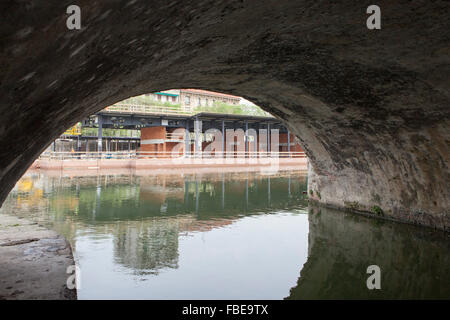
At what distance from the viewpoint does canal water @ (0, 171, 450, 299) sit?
4.38 m

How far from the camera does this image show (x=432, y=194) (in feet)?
22.4

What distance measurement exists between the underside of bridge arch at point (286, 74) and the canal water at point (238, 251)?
1.49m

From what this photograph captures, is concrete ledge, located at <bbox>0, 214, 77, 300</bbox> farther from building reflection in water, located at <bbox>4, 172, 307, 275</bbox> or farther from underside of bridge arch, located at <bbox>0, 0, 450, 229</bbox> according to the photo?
underside of bridge arch, located at <bbox>0, 0, 450, 229</bbox>

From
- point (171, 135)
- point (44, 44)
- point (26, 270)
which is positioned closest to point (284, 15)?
point (44, 44)

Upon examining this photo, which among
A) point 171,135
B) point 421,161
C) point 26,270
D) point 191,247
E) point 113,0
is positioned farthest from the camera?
point 171,135

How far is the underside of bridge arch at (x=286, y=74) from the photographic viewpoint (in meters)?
1.65

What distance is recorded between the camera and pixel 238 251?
606 centimetres

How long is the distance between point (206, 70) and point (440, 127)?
14.1 ft

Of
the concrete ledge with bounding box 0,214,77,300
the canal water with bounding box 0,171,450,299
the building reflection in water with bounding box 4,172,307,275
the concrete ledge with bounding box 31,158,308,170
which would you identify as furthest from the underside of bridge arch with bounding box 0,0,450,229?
the concrete ledge with bounding box 31,158,308,170

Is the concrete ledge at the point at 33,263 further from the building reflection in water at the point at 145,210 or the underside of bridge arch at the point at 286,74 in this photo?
the underside of bridge arch at the point at 286,74

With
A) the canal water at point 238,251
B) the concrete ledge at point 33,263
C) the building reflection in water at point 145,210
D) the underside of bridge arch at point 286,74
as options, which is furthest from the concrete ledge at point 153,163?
the concrete ledge at point 33,263

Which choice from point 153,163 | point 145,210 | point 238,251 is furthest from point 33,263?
point 153,163

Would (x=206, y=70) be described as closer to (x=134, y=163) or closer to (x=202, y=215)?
(x=202, y=215)

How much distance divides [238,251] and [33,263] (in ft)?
10.9
